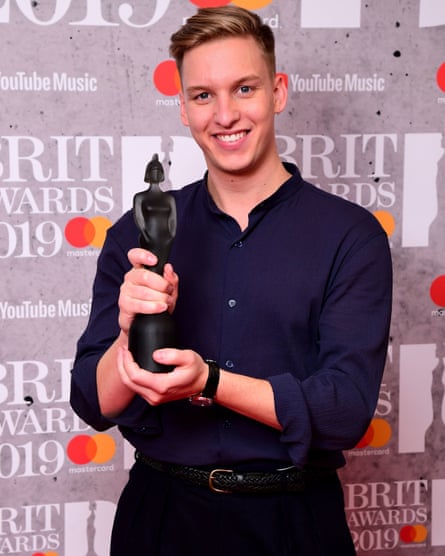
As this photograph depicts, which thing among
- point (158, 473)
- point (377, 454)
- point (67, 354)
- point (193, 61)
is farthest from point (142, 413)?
point (377, 454)

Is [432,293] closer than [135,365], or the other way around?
[135,365]

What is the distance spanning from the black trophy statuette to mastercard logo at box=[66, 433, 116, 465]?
1110 millimetres

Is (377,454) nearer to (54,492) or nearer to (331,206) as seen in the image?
(54,492)

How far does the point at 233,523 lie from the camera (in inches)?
48.8

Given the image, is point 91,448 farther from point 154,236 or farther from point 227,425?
point 154,236

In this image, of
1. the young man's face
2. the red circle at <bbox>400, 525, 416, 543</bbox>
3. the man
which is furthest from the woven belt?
the red circle at <bbox>400, 525, 416, 543</bbox>

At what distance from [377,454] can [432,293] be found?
1.49 feet

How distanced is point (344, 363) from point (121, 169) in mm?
1021

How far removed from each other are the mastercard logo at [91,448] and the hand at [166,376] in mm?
1061

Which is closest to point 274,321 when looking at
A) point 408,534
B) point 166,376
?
point 166,376

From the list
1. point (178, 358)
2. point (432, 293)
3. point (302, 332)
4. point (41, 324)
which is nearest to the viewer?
point (178, 358)

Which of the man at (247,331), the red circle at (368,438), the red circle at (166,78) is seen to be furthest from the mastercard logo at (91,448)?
the red circle at (166,78)

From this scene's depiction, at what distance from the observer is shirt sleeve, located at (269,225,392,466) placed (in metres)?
1.13

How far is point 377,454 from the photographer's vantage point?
220 centimetres
